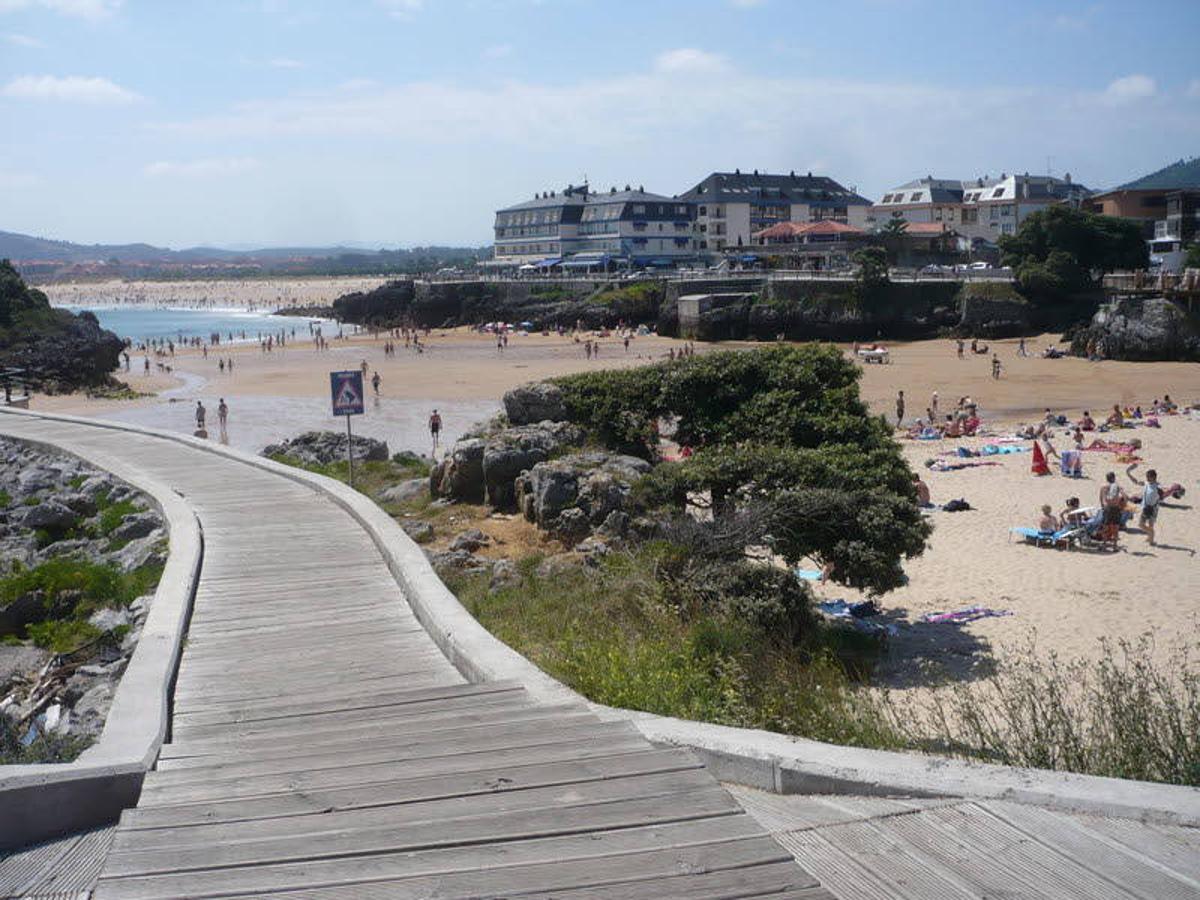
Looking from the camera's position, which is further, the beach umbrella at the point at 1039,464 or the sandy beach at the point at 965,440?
the beach umbrella at the point at 1039,464

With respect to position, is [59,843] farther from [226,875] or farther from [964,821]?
[964,821]

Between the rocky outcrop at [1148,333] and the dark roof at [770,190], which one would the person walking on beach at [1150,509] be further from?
the dark roof at [770,190]

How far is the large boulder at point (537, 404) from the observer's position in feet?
51.5

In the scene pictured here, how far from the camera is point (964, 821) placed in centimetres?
376

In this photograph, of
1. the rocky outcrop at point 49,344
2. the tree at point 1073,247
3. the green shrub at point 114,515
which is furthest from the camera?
the tree at point 1073,247

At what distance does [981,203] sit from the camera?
93.2 metres

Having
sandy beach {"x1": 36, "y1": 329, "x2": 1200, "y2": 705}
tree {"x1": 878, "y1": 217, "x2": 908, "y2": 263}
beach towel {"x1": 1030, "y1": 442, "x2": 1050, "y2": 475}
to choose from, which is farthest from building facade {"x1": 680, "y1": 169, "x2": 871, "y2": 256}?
beach towel {"x1": 1030, "y1": 442, "x2": 1050, "y2": 475}

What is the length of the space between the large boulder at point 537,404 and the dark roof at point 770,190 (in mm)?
89270

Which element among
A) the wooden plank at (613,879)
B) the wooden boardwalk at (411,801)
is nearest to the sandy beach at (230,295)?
the wooden boardwalk at (411,801)

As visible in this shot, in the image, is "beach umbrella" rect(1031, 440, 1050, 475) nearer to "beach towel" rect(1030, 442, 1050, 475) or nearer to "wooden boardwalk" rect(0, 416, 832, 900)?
"beach towel" rect(1030, 442, 1050, 475)

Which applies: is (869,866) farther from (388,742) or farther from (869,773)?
(388,742)

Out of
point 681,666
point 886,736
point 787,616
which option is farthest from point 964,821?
point 787,616

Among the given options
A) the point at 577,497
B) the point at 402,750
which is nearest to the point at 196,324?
the point at 577,497

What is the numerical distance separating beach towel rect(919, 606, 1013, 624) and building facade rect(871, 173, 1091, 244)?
81.8 m
